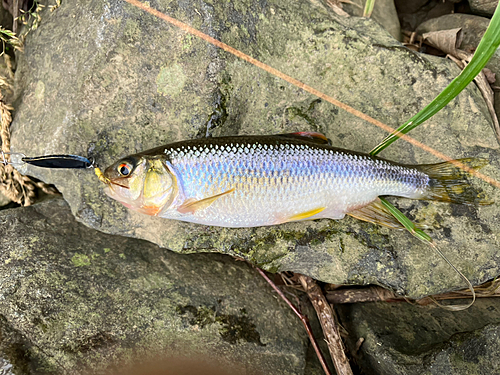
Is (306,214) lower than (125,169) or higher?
lower

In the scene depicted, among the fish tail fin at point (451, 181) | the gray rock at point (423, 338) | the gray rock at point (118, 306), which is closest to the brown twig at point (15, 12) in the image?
the gray rock at point (118, 306)

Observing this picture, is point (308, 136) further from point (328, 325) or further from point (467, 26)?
point (467, 26)

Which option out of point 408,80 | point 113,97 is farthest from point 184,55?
point 408,80

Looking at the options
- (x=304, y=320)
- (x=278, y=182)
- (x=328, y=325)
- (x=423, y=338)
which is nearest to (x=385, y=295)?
(x=423, y=338)

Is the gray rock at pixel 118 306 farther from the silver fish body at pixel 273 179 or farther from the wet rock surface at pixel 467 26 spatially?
the wet rock surface at pixel 467 26

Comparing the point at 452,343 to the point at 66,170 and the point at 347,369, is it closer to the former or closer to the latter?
the point at 347,369

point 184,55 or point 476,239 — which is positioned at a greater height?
point 184,55
